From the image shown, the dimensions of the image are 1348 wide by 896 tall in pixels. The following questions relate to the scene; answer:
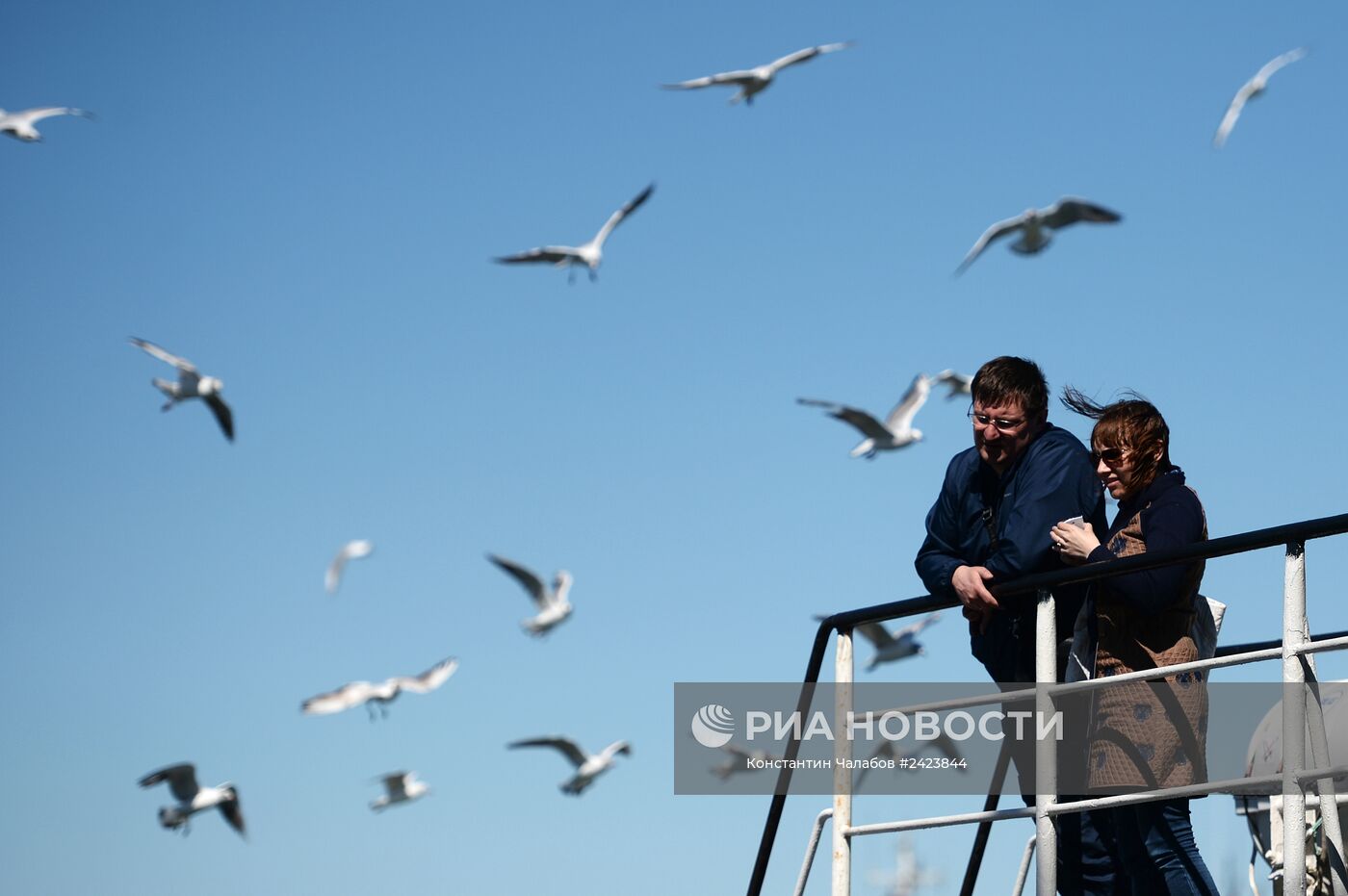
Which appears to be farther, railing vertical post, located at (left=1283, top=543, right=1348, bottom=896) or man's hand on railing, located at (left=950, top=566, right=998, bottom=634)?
man's hand on railing, located at (left=950, top=566, right=998, bottom=634)

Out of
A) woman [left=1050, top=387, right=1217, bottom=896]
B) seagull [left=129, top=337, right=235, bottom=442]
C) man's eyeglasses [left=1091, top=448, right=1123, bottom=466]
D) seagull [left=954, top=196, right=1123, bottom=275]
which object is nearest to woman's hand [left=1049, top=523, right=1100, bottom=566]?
woman [left=1050, top=387, right=1217, bottom=896]

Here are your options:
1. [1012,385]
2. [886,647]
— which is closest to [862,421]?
[886,647]

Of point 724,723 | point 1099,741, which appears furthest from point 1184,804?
point 724,723

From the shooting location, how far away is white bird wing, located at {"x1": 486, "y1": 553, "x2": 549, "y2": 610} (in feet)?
68.1

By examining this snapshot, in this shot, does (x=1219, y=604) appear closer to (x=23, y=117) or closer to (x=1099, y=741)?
(x=1099, y=741)

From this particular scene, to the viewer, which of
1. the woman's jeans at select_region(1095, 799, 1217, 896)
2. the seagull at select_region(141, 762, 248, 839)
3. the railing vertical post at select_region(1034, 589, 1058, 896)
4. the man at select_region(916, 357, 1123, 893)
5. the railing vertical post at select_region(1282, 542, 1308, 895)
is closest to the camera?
the railing vertical post at select_region(1282, 542, 1308, 895)

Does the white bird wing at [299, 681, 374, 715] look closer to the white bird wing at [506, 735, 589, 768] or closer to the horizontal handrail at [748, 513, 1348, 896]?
the white bird wing at [506, 735, 589, 768]

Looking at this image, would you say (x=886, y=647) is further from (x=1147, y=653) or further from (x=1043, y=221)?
(x=1147, y=653)

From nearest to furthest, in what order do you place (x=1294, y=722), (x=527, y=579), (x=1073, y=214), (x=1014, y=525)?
(x=1294, y=722)
(x=1014, y=525)
(x=1073, y=214)
(x=527, y=579)

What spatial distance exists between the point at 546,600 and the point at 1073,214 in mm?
8343

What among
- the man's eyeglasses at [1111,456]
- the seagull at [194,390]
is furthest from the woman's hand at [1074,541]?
the seagull at [194,390]

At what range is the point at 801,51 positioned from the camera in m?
24.1

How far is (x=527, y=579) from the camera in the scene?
21.6m

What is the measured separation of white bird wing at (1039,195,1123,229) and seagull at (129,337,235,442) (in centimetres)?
1052
